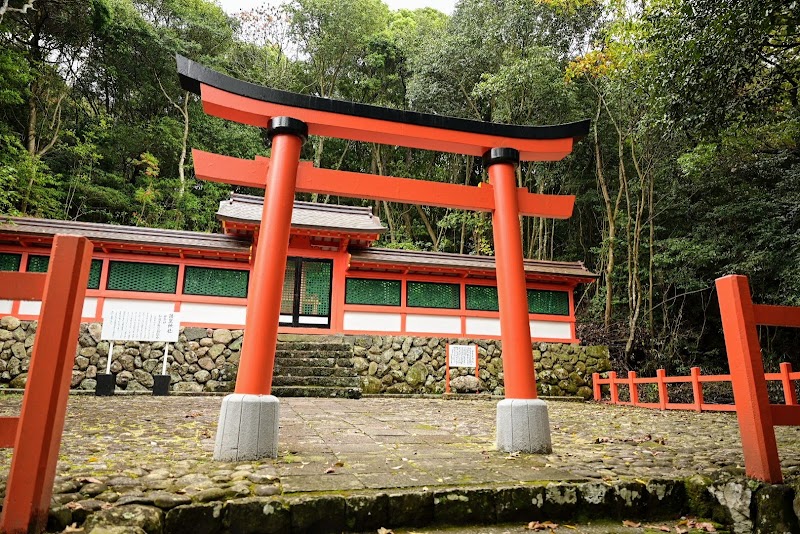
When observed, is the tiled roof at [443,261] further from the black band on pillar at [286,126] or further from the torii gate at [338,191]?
the black band on pillar at [286,126]

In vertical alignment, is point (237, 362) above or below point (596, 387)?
above

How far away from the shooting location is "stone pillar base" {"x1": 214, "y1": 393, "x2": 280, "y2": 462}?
3348 millimetres

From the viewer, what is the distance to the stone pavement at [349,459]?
2.42 meters

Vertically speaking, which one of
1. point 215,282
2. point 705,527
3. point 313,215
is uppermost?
point 313,215

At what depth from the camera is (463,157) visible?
20.8m

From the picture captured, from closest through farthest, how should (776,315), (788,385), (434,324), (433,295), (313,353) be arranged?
(776,315)
(788,385)
(313,353)
(434,324)
(433,295)

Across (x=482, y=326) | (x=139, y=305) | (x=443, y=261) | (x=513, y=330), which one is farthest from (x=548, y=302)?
(x=139, y=305)

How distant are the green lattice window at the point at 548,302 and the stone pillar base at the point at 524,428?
8209 millimetres

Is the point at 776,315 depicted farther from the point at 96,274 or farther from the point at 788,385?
the point at 96,274

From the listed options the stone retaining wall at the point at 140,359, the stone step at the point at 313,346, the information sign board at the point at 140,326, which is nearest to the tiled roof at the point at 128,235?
the information sign board at the point at 140,326

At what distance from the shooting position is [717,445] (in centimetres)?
429

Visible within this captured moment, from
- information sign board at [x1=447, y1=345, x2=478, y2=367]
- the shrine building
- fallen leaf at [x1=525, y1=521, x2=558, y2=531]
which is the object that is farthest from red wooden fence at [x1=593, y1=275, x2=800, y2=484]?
information sign board at [x1=447, y1=345, x2=478, y2=367]

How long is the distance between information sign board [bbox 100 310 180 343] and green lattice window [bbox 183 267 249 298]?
45.1 inches

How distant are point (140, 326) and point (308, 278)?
4.00 metres
